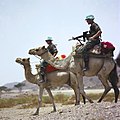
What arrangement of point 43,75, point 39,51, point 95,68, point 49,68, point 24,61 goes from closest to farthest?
1. point 95,68
2. point 39,51
3. point 43,75
4. point 49,68
5. point 24,61

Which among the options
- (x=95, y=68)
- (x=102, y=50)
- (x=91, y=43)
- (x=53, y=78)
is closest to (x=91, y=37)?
(x=91, y=43)

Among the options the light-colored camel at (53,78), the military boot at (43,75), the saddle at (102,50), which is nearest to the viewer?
the saddle at (102,50)

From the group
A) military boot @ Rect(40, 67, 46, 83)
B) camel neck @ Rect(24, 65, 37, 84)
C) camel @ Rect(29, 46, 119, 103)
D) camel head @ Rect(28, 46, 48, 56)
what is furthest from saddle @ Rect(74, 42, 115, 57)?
camel neck @ Rect(24, 65, 37, 84)

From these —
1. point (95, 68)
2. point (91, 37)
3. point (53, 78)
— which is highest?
point (91, 37)

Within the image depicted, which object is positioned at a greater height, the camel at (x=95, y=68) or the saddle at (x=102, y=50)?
the saddle at (x=102, y=50)

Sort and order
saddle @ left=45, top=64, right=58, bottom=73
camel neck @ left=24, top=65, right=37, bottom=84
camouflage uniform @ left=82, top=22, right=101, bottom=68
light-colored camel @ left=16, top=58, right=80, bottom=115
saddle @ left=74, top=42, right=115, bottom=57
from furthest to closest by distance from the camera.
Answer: camel neck @ left=24, top=65, right=37, bottom=84
light-colored camel @ left=16, top=58, right=80, bottom=115
saddle @ left=45, top=64, right=58, bottom=73
saddle @ left=74, top=42, right=115, bottom=57
camouflage uniform @ left=82, top=22, right=101, bottom=68

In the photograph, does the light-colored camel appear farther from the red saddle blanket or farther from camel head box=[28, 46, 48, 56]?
camel head box=[28, 46, 48, 56]

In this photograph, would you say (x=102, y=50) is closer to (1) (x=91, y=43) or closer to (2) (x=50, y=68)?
(1) (x=91, y=43)

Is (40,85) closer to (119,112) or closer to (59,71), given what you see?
(59,71)

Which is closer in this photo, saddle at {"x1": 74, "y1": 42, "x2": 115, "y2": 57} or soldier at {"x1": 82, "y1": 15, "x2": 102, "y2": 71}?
soldier at {"x1": 82, "y1": 15, "x2": 102, "y2": 71}

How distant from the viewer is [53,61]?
13.8 m

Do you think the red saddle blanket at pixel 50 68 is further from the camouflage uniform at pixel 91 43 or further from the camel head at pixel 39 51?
the camouflage uniform at pixel 91 43

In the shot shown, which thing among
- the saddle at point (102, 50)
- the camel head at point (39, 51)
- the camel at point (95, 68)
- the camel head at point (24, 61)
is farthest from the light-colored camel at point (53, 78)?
the saddle at point (102, 50)

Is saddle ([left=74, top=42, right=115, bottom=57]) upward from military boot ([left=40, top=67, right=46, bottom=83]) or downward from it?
upward
